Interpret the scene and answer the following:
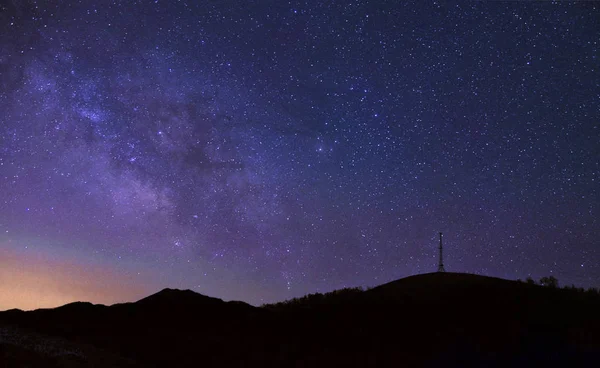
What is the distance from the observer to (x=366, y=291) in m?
26.8

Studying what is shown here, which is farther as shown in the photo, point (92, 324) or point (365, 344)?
point (92, 324)

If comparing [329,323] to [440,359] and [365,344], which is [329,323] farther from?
[440,359]

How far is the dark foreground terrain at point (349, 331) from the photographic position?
1528 centimetres

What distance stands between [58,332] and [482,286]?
22.1 m

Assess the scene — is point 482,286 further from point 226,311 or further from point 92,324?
point 92,324

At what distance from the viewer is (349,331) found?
19406 mm

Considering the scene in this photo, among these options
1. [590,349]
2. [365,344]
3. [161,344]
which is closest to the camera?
[590,349]

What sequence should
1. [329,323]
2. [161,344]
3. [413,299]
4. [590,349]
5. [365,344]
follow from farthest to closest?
[413,299]
[329,323]
[161,344]
[365,344]
[590,349]

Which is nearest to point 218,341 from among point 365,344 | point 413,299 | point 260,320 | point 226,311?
point 260,320

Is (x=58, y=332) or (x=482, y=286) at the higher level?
(x=482, y=286)

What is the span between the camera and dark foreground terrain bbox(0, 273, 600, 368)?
1528 cm

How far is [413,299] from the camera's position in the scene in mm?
23094

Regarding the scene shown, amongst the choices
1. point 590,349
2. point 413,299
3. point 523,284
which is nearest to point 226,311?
point 413,299

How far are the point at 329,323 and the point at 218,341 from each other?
520cm
